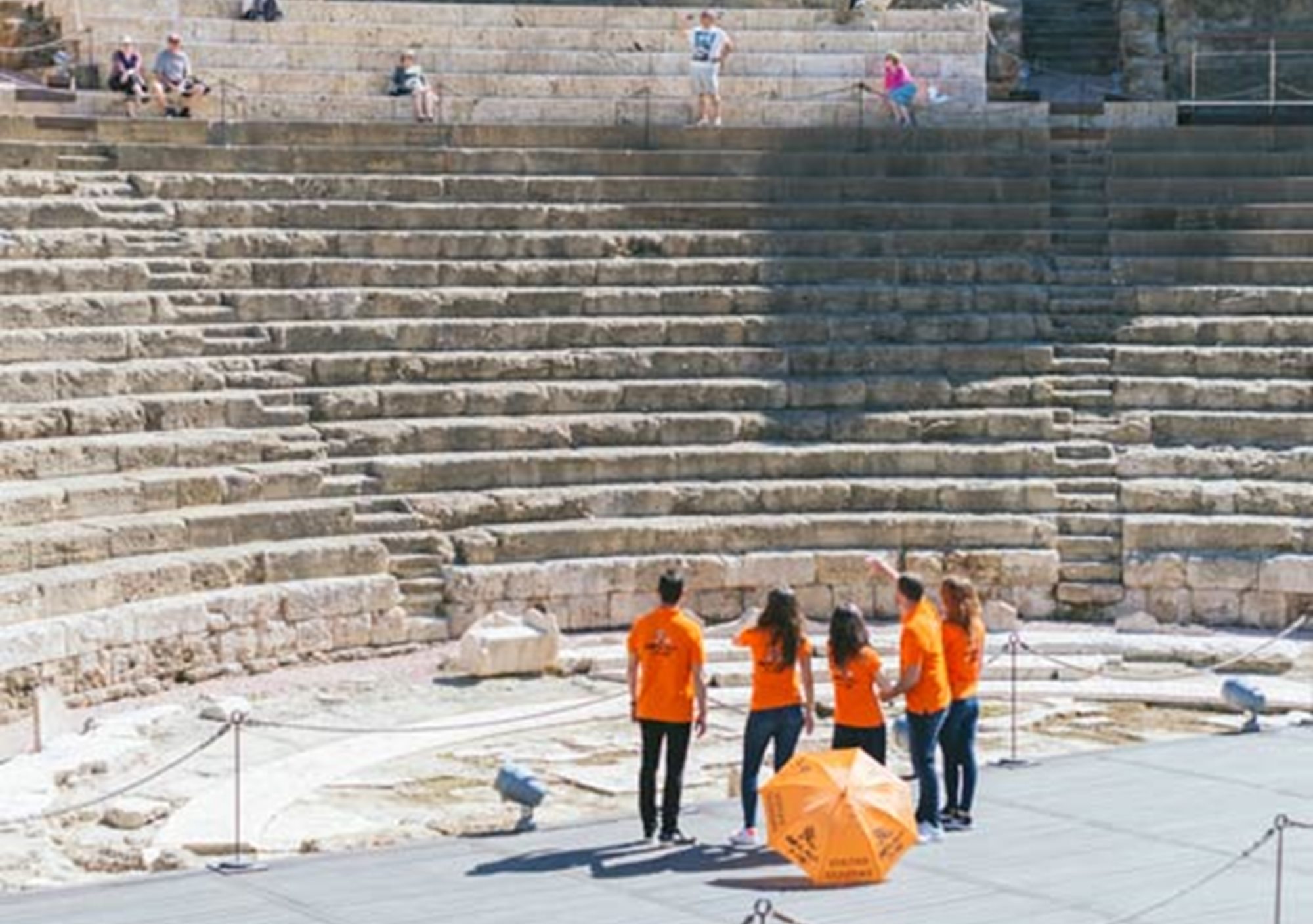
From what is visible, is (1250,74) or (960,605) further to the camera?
(1250,74)

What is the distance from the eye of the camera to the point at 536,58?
76.6 ft

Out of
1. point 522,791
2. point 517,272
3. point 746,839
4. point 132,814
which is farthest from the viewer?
point 517,272

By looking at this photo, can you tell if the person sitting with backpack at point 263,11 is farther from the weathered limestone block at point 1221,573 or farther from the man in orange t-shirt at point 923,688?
the man in orange t-shirt at point 923,688

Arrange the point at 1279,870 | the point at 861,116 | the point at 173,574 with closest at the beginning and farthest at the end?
the point at 1279,870
the point at 173,574
the point at 861,116

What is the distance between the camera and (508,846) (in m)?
11.8

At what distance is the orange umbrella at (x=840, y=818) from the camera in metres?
10.8

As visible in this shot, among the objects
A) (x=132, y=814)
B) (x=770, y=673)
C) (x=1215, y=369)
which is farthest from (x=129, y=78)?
(x=770, y=673)

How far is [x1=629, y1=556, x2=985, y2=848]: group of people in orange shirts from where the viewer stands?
11586 millimetres

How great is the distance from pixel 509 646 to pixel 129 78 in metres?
6.84

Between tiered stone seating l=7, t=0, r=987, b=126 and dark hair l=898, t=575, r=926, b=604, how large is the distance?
440 inches

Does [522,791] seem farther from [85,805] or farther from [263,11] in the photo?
[263,11]

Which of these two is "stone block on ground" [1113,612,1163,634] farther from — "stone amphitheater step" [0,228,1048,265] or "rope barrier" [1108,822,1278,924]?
"rope barrier" [1108,822,1278,924]

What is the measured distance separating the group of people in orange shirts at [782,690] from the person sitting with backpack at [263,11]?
12.9 m

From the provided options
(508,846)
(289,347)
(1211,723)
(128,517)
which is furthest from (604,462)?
(508,846)
